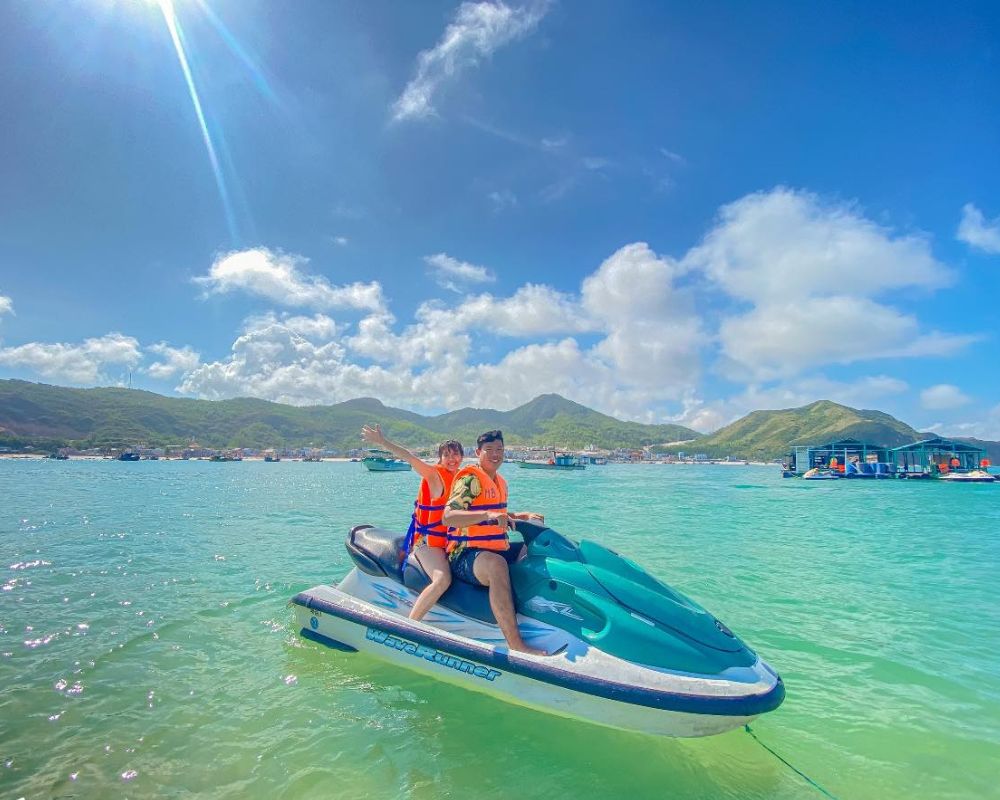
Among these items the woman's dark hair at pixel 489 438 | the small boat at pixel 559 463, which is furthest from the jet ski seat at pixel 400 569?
the small boat at pixel 559 463

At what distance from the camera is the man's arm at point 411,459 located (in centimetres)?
477

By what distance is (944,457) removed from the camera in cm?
7169

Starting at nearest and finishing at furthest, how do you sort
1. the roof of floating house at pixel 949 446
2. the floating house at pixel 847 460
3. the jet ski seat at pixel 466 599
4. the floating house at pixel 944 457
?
the jet ski seat at pixel 466 599, the roof of floating house at pixel 949 446, the floating house at pixel 944 457, the floating house at pixel 847 460

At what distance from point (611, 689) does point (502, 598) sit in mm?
1008

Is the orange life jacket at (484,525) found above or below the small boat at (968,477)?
above

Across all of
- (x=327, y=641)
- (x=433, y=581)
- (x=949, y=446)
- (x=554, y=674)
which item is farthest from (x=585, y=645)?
(x=949, y=446)

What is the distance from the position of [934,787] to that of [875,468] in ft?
289

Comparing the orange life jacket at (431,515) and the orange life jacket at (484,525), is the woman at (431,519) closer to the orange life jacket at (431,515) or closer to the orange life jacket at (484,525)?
the orange life jacket at (431,515)

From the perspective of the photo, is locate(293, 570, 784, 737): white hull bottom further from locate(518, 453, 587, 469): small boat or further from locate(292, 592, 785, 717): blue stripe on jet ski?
locate(518, 453, 587, 469): small boat

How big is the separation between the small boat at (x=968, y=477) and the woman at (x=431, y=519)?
280 feet

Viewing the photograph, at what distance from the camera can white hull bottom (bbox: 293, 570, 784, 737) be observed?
3.26m

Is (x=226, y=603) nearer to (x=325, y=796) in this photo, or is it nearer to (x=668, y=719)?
(x=325, y=796)

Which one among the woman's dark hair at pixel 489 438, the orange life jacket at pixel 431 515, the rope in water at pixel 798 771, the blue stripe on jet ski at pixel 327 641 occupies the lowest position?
the rope in water at pixel 798 771

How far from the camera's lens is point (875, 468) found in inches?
2945
